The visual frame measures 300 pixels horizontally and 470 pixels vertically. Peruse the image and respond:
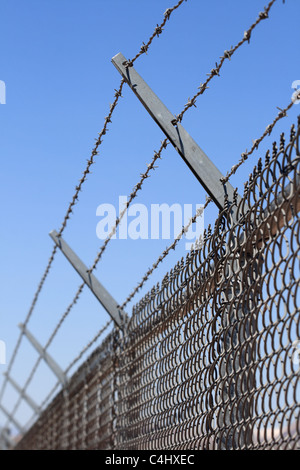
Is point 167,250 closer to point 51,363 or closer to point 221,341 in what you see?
point 221,341

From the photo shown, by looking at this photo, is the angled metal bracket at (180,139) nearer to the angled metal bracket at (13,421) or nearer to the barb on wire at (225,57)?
the barb on wire at (225,57)

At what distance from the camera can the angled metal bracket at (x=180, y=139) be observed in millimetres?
3338

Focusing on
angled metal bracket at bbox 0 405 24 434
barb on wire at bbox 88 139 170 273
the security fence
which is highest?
angled metal bracket at bbox 0 405 24 434

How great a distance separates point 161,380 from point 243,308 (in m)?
1.42

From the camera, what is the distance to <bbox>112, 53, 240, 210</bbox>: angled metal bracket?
334 cm

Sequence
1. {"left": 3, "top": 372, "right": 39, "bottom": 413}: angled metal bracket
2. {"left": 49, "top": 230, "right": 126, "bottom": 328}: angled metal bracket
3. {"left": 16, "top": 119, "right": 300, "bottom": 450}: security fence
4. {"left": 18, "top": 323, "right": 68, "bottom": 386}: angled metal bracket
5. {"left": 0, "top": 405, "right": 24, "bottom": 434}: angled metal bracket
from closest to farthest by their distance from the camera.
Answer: {"left": 16, "top": 119, "right": 300, "bottom": 450}: security fence < {"left": 49, "top": 230, "right": 126, "bottom": 328}: angled metal bracket < {"left": 18, "top": 323, "right": 68, "bottom": 386}: angled metal bracket < {"left": 3, "top": 372, "right": 39, "bottom": 413}: angled metal bracket < {"left": 0, "top": 405, "right": 24, "bottom": 434}: angled metal bracket

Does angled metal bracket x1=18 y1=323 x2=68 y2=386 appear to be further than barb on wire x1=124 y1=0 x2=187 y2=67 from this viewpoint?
Yes

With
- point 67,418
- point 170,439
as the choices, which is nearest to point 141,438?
point 170,439

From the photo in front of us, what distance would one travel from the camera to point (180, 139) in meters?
3.49

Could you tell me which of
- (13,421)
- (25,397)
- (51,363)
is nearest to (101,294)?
(51,363)

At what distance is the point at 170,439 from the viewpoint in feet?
13.1

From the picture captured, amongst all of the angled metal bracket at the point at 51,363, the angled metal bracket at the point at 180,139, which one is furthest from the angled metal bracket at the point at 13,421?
the angled metal bracket at the point at 180,139

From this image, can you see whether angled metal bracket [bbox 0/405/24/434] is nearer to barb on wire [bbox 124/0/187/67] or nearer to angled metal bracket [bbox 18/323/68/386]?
angled metal bracket [bbox 18/323/68/386]

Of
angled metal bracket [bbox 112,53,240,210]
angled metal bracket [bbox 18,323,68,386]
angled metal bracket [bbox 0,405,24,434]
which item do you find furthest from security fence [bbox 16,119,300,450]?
angled metal bracket [bbox 0,405,24,434]
